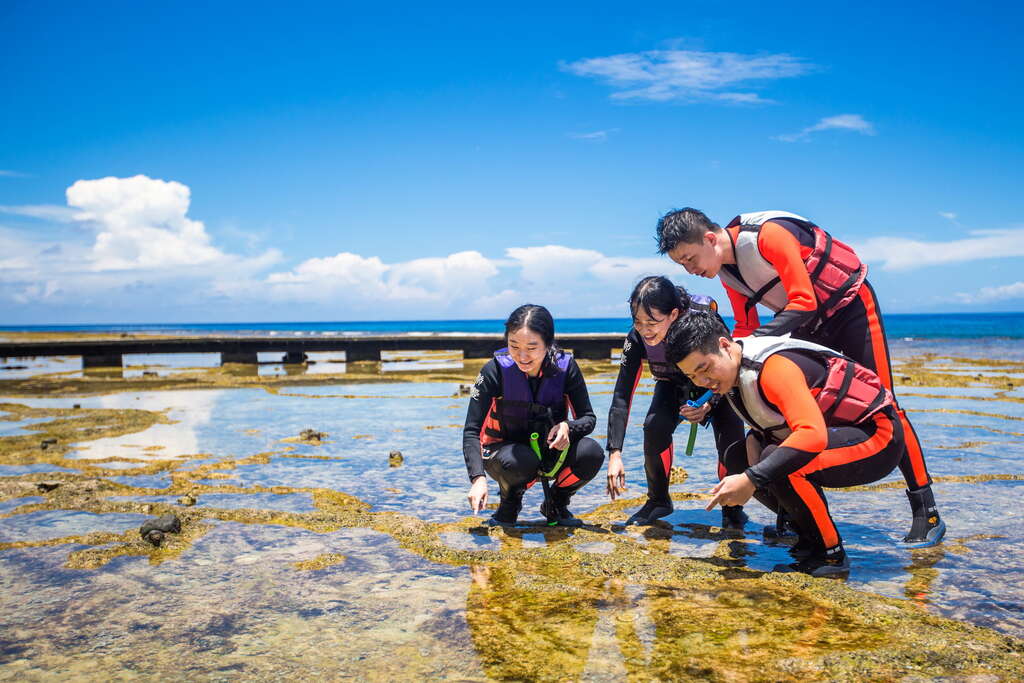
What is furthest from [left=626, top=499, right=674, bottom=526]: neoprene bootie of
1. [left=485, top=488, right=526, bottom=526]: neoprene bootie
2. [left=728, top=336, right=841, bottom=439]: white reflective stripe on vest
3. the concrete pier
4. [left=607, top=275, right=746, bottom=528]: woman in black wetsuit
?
the concrete pier

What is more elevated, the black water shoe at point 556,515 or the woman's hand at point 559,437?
the woman's hand at point 559,437

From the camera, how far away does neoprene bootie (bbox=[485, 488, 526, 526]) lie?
4.35 metres

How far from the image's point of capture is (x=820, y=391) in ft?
11.2

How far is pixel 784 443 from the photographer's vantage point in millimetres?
3131

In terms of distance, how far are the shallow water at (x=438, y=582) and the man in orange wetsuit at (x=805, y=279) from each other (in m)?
0.42

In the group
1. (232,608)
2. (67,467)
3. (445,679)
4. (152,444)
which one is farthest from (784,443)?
(152,444)

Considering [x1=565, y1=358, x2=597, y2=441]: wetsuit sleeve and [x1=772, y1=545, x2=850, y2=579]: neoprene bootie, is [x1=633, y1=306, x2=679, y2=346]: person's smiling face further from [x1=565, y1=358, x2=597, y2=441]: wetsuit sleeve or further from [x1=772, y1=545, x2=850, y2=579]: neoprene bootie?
[x1=772, y1=545, x2=850, y2=579]: neoprene bootie

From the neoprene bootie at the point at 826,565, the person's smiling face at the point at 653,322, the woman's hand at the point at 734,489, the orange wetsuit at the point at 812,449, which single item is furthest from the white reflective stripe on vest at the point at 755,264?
the neoprene bootie at the point at 826,565

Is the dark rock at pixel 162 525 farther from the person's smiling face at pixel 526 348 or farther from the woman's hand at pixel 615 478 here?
the woman's hand at pixel 615 478

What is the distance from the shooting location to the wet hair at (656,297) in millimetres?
3859

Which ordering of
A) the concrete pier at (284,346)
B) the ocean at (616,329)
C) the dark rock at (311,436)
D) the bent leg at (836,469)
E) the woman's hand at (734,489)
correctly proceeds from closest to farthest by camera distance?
the woman's hand at (734,489) < the bent leg at (836,469) < the dark rock at (311,436) < the concrete pier at (284,346) < the ocean at (616,329)

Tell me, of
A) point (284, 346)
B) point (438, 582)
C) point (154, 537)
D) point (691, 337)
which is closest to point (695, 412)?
point (691, 337)

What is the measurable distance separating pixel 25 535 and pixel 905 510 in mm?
5050

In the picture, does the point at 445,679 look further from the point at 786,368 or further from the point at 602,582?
the point at 786,368
